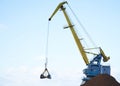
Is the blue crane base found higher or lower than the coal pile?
higher

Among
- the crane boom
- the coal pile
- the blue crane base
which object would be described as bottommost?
the coal pile

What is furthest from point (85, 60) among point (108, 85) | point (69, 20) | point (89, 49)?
point (108, 85)

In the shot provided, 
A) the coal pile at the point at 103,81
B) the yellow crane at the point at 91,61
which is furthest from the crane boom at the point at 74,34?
the coal pile at the point at 103,81

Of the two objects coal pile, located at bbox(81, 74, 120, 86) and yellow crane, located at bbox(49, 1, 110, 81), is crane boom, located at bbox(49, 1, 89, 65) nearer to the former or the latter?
yellow crane, located at bbox(49, 1, 110, 81)

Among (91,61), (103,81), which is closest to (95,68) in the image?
(91,61)

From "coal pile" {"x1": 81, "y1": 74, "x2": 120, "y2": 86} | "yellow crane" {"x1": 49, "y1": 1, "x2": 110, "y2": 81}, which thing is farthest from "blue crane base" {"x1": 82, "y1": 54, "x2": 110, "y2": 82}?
"coal pile" {"x1": 81, "y1": 74, "x2": 120, "y2": 86}

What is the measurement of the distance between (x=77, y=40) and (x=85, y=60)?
12.8ft

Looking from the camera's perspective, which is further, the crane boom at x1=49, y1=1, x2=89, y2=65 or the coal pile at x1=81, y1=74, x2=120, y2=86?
the crane boom at x1=49, y1=1, x2=89, y2=65

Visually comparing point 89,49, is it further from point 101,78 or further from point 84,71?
point 101,78

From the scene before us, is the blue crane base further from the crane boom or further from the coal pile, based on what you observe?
the coal pile

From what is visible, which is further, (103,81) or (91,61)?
(91,61)

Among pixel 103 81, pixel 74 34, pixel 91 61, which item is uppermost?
pixel 74 34

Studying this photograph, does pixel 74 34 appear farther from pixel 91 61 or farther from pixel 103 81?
pixel 103 81

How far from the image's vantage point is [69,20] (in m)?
47.1
